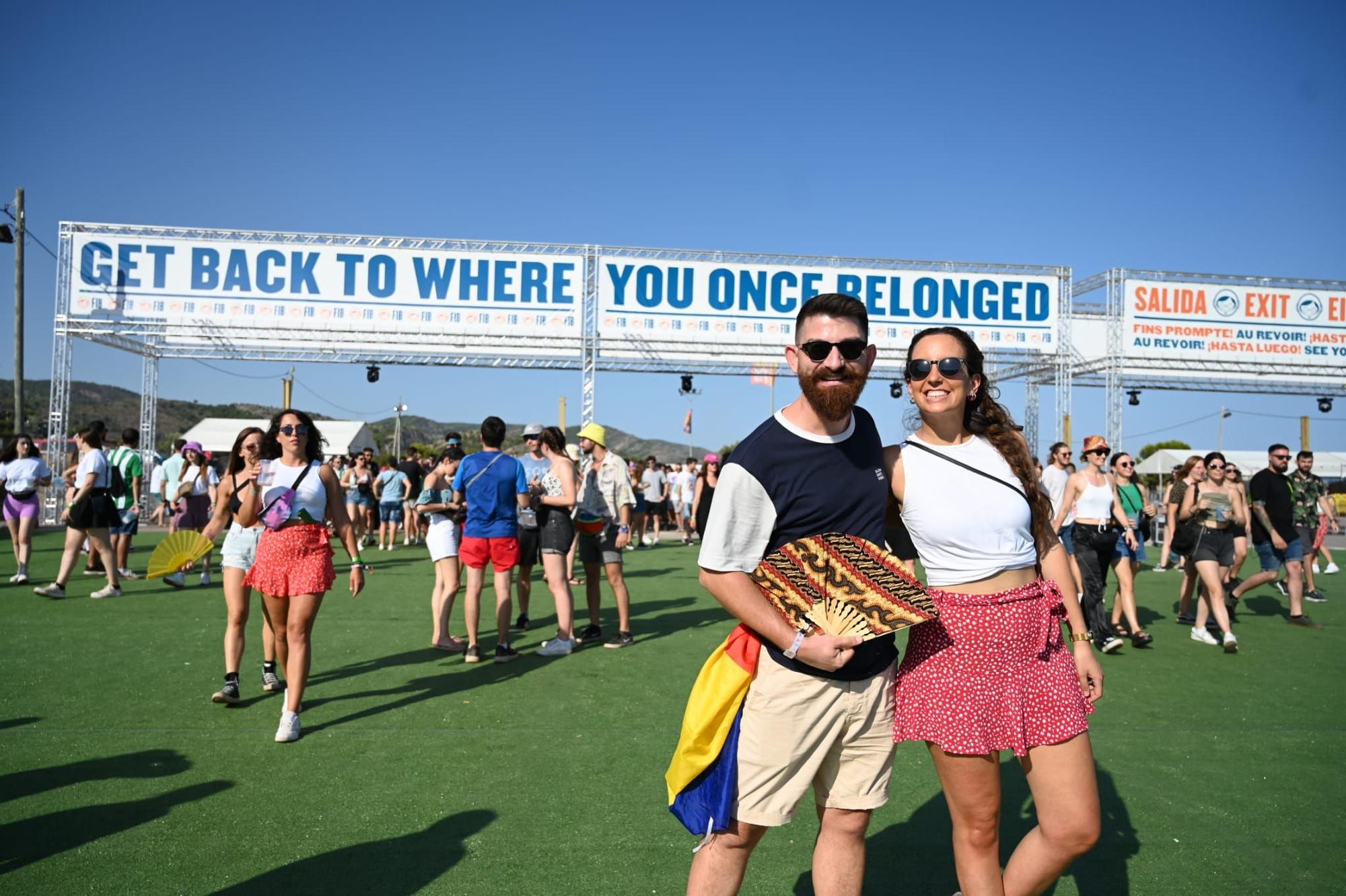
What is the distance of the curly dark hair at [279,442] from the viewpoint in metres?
5.47

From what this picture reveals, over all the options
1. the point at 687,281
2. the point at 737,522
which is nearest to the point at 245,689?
the point at 737,522

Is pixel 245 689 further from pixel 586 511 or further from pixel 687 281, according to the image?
pixel 687 281

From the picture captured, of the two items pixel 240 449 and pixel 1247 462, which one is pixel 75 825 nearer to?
pixel 240 449

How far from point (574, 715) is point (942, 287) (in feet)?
57.0

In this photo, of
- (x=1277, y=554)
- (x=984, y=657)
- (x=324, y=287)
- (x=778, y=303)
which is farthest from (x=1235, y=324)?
(x=984, y=657)

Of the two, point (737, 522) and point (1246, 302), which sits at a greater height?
point (1246, 302)

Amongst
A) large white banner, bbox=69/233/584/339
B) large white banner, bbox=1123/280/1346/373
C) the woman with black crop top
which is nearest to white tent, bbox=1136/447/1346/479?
large white banner, bbox=1123/280/1346/373

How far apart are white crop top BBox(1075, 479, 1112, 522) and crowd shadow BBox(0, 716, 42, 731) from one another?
7.92 m

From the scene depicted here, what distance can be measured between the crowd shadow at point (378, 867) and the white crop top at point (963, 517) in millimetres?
2181

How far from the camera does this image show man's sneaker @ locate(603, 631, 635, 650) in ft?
A: 26.0

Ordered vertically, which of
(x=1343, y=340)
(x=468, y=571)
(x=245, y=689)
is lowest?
(x=245, y=689)

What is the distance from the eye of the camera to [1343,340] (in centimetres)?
2206

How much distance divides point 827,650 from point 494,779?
110 inches

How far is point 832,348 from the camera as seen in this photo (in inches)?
94.9
